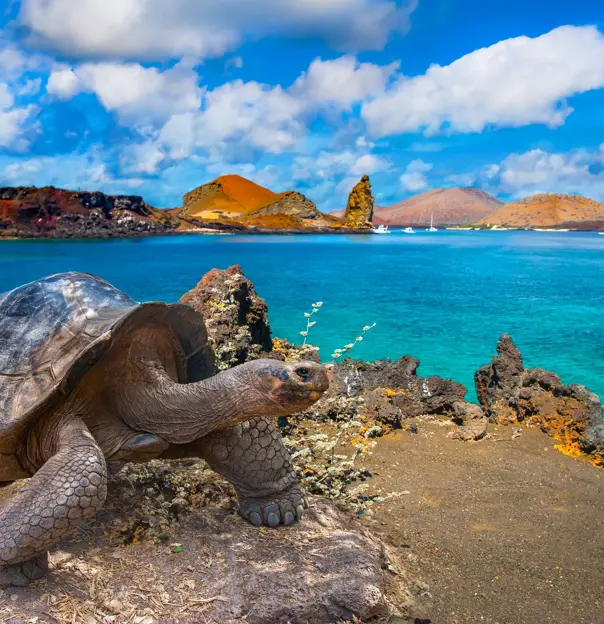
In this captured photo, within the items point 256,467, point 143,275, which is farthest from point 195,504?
point 143,275

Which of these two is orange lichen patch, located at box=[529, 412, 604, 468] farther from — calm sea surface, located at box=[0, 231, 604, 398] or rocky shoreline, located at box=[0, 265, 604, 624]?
calm sea surface, located at box=[0, 231, 604, 398]

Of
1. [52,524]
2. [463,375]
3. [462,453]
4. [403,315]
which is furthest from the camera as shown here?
[403,315]

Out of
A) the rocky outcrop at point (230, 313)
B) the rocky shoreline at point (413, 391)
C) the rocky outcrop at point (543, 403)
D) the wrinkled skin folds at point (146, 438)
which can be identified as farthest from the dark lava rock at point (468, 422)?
the wrinkled skin folds at point (146, 438)

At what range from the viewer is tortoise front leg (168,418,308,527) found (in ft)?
12.6

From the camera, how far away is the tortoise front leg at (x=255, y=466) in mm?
3855

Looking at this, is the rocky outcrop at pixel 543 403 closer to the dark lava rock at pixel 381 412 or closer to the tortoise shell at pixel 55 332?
the dark lava rock at pixel 381 412

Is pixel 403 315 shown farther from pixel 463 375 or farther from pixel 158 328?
pixel 158 328

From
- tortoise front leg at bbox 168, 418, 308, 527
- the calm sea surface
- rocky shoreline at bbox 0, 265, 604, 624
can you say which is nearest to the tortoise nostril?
tortoise front leg at bbox 168, 418, 308, 527

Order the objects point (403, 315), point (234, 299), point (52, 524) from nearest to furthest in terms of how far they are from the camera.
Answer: point (52, 524)
point (234, 299)
point (403, 315)

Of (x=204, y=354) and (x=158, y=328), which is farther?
(x=204, y=354)

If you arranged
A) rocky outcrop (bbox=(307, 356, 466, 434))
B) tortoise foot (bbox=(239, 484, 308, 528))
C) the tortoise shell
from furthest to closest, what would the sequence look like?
rocky outcrop (bbox=(307, 356, 466, 434))
tortoise foot (bbox=(239, 484, 308, 528))
the tortoise shell

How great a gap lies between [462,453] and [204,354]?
402 centimetres

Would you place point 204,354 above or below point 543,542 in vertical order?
above

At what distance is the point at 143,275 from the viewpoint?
52750 mm
